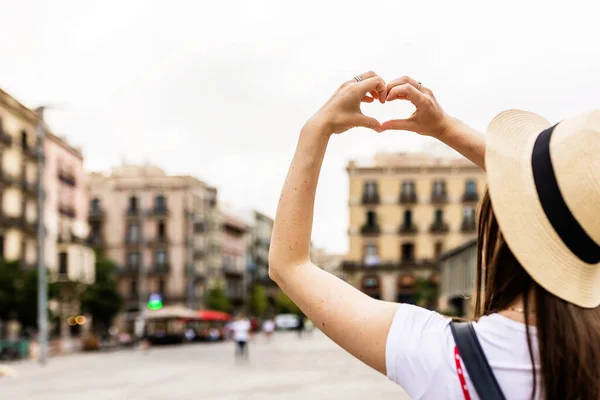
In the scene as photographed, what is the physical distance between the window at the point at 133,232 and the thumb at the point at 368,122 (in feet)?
266

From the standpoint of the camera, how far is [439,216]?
252ft

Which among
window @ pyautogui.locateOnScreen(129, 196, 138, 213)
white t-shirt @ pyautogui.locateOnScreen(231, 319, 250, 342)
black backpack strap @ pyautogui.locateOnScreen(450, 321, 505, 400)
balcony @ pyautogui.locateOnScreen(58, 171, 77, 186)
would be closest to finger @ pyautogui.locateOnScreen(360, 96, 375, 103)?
black backpack strap @ pyautogui.locateOnScreen(450, 321, 505, 400)

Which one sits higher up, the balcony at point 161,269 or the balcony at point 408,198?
the balcony at point 408,198

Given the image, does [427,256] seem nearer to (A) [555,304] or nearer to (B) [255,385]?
(B) [255,385]

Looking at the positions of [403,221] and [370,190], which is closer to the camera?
[403,221]

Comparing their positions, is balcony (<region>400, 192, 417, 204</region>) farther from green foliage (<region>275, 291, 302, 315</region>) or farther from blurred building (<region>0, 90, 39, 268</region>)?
green foliage (<region>275, 291, 302, 315</region>)

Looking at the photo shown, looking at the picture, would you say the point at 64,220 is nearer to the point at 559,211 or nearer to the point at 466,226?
the point at 466,226

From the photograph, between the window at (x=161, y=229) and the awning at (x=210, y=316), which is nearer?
the awning at (x=210, y=316)

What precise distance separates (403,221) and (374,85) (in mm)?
75721

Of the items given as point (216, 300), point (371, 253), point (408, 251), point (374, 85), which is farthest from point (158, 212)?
point (374, 85)

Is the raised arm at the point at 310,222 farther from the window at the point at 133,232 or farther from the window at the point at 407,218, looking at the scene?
the window at the point at 133,232

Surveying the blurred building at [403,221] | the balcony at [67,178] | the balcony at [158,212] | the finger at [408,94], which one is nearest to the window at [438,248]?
the blurred building at [403,221]

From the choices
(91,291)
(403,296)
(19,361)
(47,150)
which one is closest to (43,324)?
(19,361)

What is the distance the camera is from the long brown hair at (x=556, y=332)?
52.1 inches
